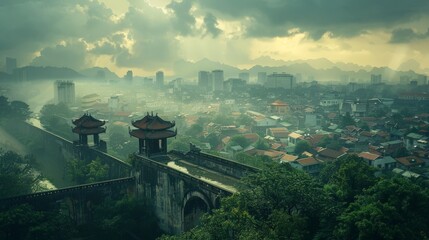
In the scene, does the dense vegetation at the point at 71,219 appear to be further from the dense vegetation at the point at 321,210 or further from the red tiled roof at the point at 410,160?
the red tiled roof at the point at 410,160

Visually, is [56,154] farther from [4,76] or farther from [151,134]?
[4,76]

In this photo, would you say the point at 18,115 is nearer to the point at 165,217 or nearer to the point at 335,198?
the point at 165,217

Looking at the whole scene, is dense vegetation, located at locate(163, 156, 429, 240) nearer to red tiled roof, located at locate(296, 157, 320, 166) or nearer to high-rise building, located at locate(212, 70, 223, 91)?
red tiled roof, located at locate(296, 157, 320, 166)

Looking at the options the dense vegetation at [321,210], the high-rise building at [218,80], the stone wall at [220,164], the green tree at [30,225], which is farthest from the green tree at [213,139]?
the high-rise building at [218,80]

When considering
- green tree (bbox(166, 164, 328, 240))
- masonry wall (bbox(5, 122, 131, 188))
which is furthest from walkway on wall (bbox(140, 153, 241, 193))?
green tree (bbox(166, 164, 328, 240))

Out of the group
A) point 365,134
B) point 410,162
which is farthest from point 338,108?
point 410,162

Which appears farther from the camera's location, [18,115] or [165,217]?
[18,115]

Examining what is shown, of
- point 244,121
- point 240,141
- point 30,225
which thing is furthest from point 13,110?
point 30,225

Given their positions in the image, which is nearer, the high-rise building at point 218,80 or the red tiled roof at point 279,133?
the red tiled roof at point 279,133
